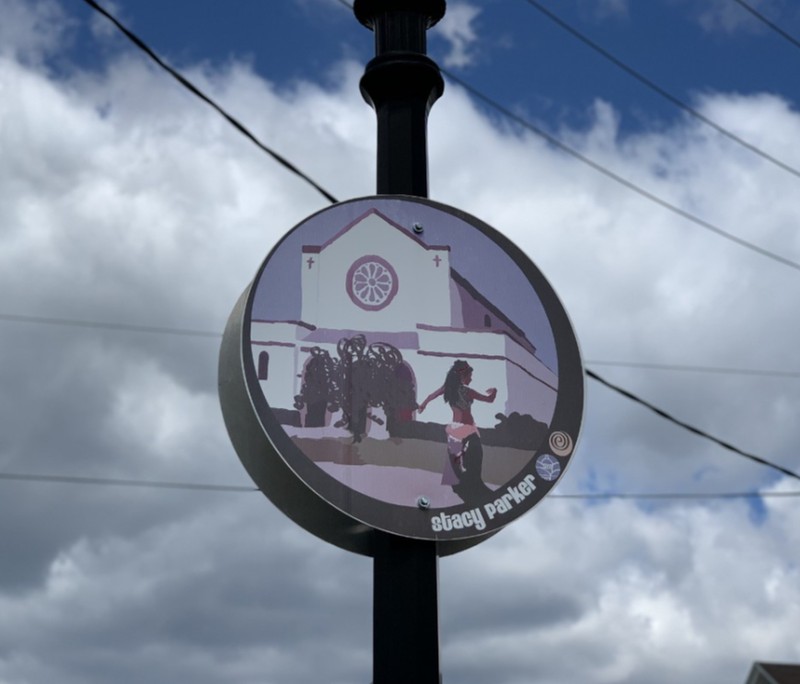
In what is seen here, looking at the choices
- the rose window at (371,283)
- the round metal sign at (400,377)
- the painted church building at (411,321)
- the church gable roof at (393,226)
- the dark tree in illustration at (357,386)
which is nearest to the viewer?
the round metal sign at (400,377)

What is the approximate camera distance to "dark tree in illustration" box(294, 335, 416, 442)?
8.12m

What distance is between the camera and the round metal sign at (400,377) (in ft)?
26.1

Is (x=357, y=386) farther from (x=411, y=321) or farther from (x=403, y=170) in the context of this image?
(x=403, y=170)

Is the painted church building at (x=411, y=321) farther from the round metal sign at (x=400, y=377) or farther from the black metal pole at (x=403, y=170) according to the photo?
the black metal pole at (x=403, y=170)

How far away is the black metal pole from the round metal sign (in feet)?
0.74

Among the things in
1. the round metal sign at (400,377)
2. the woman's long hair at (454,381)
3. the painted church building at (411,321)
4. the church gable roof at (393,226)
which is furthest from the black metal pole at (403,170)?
the woman's long hair at (454,381)

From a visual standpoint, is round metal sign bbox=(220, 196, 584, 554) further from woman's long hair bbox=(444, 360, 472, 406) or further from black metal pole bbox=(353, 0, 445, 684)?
black metal pole bbox=(353, 0, 445, 684)

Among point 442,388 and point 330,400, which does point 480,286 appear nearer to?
point 442,388

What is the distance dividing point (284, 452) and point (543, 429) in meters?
1.67

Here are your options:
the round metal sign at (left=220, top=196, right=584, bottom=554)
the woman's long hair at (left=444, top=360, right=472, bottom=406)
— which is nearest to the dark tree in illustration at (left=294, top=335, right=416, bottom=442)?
the round metal sign at (left=220, top=196, right=584, bottom=554)

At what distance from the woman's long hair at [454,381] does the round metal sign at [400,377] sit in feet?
0.04

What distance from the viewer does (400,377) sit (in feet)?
27.6

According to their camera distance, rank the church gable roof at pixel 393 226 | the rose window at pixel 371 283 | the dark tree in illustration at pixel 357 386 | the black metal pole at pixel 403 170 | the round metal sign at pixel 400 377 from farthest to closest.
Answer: the church gable roof at pixel 393 226
the rose window at pixel 371 283
the dark tree in illustration at pixel 357 386
the round metal sign at pixel 400 377
the black metal pole at pixel 403 170

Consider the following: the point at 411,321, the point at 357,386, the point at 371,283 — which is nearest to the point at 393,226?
the point at 371,283
